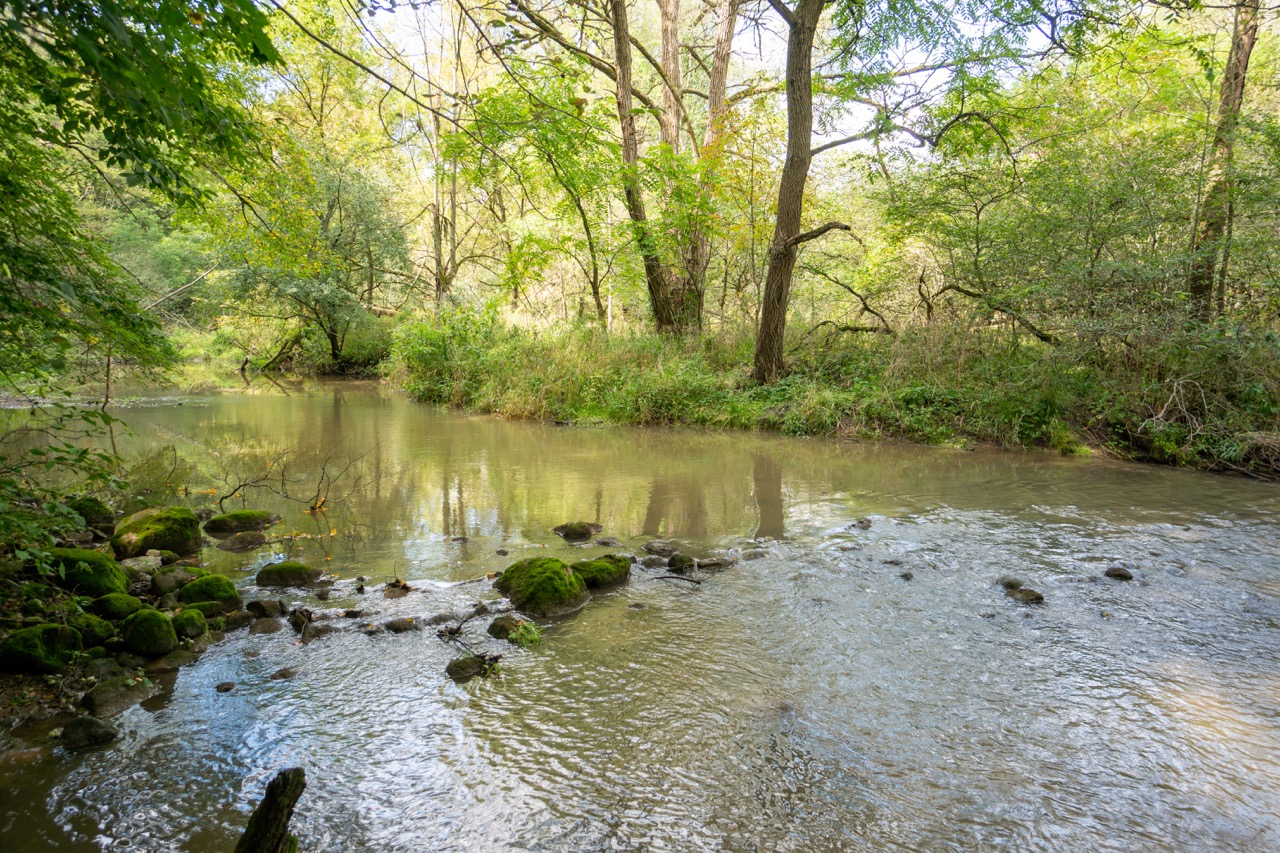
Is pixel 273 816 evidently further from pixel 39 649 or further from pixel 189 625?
pixel 189 625

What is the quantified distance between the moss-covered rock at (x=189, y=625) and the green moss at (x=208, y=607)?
0.15 metres

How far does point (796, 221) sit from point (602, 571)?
892 centimetres

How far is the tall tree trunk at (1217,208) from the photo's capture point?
8.77m

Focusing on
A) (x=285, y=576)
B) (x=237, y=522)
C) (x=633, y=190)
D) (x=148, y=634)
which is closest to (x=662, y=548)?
(x=285, y=576)

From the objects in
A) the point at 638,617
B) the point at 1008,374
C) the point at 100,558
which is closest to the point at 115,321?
the point at 100,558

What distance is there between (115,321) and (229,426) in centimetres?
972

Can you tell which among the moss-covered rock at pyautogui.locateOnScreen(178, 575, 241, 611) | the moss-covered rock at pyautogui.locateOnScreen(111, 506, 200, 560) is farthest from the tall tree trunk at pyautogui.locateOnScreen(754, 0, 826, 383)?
the moss-covered rock at pyautogui.locateOnScreen(178, 575, 241, 611)

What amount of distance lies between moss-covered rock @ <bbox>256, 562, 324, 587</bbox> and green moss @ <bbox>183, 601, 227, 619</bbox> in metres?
0.50

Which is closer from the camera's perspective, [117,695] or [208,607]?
[117,695]

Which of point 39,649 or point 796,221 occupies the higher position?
point 796,221

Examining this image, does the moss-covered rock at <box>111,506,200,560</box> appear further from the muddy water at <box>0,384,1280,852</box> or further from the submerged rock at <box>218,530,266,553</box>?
the muddy water at <box>0,384,1280,852</box>

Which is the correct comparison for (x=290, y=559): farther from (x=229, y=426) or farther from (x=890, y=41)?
(x=890, y=41)

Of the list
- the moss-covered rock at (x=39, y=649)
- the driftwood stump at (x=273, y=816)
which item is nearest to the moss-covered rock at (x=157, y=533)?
the moss-covered rock at (x=39, y=649)

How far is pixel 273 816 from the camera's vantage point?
1.87 meters
